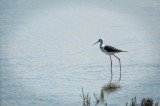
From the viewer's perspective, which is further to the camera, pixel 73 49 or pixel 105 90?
pixel 73 49

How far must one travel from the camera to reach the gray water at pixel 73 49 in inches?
293

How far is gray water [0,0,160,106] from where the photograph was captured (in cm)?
745

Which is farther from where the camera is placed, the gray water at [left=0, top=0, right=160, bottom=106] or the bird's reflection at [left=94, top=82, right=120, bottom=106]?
the gray water at [left=0, top=0, right=160, bottom=106]

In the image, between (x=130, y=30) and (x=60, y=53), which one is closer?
(x=60, y=53)

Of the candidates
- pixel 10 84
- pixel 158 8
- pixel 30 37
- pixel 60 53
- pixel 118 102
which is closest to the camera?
pixel 118 102

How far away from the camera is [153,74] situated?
8188 millimetres

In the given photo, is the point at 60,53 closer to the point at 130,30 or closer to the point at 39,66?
the point at 39,66

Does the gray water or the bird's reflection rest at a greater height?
the gray water

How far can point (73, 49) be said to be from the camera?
31.4 ft

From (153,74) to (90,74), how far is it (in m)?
1.19

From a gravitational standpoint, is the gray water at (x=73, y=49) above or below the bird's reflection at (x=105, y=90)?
above

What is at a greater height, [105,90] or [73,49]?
[73,49]

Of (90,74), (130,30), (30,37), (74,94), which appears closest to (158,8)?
(130,30)

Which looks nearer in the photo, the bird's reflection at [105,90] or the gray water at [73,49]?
the bird's reflection at [105,90]
